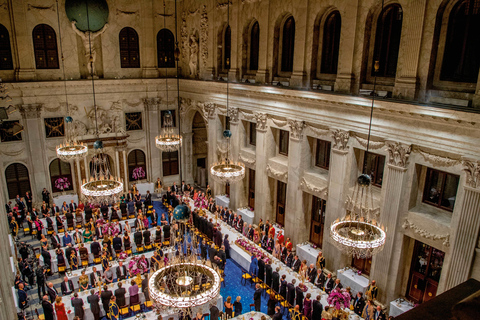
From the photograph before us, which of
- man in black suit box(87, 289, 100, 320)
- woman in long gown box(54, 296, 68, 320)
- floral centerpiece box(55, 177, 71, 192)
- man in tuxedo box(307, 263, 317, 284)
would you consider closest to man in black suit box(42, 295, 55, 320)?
woman in long gown box(54, 296, 68, 320)

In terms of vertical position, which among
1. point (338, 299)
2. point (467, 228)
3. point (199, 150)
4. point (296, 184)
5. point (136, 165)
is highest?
point (467, 228)

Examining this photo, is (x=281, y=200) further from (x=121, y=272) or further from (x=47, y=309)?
(x=47, y=309)

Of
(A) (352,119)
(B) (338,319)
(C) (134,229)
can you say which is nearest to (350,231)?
(B) (338,319)

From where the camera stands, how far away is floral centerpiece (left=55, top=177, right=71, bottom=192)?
19.6 metres

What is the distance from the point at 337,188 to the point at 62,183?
1475 centimetres

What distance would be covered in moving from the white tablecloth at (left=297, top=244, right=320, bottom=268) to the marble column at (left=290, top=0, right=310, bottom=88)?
20.9 ft

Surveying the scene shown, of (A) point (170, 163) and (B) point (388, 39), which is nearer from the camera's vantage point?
(B) point (388, 39)

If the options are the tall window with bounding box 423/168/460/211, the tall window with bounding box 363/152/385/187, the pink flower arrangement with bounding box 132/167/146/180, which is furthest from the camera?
the pink flower arrangement with bounding box 132/167/146/180

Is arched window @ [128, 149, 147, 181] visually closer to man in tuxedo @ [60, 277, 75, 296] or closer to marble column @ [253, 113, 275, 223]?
marble column @ [253, 113, 275, 223]

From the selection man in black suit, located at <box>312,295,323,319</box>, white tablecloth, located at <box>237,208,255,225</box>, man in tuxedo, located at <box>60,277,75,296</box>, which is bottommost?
man in tuxedo, located at <box>60,277,75,296</box>

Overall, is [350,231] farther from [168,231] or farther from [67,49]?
[67,49]

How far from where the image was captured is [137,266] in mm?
12688

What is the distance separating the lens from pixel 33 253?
1458 cm

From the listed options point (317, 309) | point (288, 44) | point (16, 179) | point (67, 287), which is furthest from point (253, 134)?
point (16, 179)
